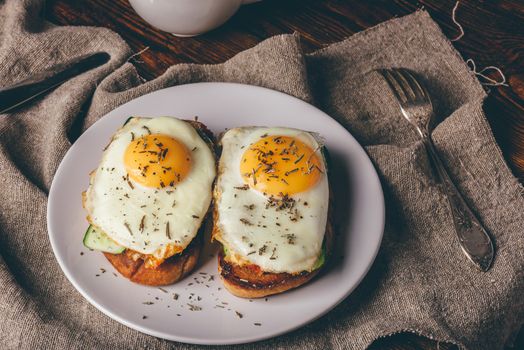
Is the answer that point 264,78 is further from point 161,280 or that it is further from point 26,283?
point 26,283

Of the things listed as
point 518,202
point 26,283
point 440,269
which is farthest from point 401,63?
point 26,283

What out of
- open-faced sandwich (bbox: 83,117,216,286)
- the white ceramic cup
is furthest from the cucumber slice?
the white ceramic cup

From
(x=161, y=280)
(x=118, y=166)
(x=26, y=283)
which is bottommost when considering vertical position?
(x=26, y=283)

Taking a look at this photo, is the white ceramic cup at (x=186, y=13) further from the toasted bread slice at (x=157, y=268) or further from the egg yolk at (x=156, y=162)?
the toasted bread slice at (x=157, y=268)

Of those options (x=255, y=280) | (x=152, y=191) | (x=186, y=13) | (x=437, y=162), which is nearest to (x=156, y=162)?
(x=152, y=191)

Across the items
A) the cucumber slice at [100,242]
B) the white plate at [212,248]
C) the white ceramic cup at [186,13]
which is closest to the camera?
the white plate at [212,248]

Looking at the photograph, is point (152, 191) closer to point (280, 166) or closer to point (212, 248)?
point (212, 248)

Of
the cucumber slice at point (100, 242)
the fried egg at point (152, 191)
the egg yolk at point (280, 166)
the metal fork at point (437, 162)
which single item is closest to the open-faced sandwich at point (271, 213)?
the egg yolk at point (280, 166)
